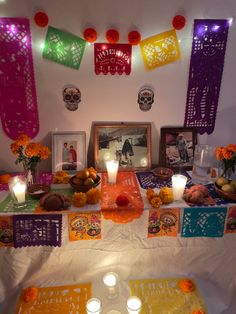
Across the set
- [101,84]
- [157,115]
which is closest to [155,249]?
[157,115]

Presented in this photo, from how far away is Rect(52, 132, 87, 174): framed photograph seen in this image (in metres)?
1.72

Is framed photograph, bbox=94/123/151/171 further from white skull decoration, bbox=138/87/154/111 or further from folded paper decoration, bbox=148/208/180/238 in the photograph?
folded paper decoration, bbox=148/208/180/238

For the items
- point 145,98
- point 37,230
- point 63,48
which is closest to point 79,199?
point 37,230

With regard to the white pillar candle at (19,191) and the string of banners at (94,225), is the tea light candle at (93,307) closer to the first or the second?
the string of banners at (94,225)

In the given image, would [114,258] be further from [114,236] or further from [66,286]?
[66,286]

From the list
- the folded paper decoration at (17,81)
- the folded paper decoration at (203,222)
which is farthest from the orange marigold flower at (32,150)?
the folded paper decoration at (203,222)

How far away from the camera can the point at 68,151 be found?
172 cm

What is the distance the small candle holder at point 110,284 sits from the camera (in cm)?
147

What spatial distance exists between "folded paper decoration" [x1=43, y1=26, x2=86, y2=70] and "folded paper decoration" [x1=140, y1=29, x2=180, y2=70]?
38 centimetres

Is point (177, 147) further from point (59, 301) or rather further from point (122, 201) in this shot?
point (59, 301)

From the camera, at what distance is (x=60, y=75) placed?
1618mm

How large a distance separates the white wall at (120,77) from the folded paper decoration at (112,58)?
3 centimetres

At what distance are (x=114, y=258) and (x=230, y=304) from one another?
684 millimetres

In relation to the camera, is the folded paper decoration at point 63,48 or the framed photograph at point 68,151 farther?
the framed photograph at point 68,151
